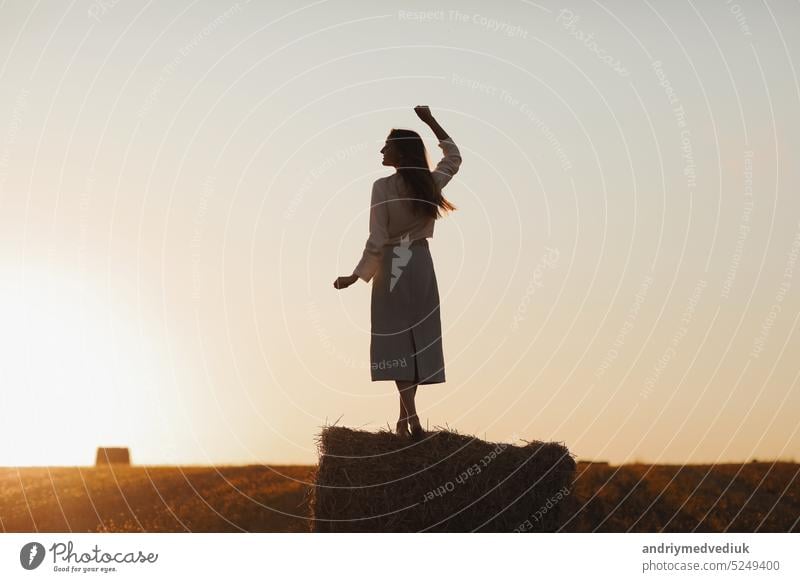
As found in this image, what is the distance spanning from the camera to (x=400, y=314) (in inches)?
401

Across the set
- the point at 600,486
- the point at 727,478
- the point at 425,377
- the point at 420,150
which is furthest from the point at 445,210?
the point at 727,478

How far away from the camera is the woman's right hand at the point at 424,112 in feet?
34.1

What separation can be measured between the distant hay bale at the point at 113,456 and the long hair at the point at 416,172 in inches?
187

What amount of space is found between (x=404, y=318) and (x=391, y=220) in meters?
0.71

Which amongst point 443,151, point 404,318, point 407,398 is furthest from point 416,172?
point 407,398

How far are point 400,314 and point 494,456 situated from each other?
124cm

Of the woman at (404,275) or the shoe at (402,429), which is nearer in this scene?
the shoe at (402,429)

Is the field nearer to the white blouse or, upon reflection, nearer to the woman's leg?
the woman's leg

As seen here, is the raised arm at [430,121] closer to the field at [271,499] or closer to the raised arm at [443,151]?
the raised arm at [443,151]

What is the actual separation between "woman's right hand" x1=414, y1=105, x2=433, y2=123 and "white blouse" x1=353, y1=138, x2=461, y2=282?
362 millimetres

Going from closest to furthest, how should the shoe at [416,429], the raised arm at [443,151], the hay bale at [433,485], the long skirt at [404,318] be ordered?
the hay bale at [433,485]
the shoe at [416,429]
the long skirt at [404,318]
the raised arm at [443,151]

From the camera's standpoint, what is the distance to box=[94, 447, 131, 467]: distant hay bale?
13.7 meters
